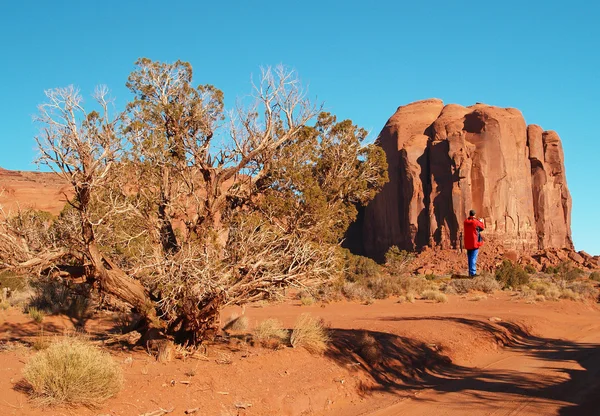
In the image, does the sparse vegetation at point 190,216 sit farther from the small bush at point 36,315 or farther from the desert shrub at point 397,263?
the desert shrub at point 397,263

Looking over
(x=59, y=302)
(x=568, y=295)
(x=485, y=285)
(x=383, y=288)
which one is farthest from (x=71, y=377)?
(x=485, y=285)

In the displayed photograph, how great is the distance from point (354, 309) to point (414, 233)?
41.0m

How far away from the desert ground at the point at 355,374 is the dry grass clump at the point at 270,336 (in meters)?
0.35

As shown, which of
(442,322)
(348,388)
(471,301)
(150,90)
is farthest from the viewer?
(471,301)

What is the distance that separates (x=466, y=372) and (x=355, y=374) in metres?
2.96

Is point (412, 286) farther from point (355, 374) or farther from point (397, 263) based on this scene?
point (355, 374)

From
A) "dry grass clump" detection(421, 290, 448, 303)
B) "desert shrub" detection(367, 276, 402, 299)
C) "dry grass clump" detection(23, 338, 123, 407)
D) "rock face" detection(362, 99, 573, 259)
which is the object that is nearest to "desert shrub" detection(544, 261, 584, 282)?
"rock face" detection(362, 99, 573, 259)

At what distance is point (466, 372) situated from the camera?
1174 cm

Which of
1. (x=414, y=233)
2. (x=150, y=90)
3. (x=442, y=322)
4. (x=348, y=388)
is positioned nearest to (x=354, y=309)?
(x=442, y=322)

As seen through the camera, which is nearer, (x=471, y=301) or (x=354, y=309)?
(x=354, y=309)

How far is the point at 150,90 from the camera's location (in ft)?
35.5

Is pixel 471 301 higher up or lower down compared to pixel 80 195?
lower down

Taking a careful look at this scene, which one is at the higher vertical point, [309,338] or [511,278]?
[511,278]

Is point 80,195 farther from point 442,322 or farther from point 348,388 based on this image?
point 442,322
